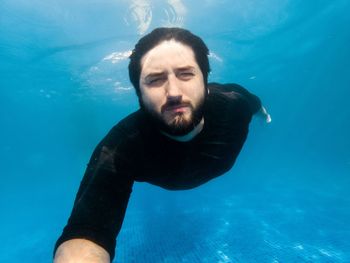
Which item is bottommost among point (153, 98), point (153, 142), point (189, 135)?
point (153, 142)

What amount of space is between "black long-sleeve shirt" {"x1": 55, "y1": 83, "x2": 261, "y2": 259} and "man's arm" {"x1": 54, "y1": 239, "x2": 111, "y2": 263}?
47mm

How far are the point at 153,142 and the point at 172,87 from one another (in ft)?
2.31

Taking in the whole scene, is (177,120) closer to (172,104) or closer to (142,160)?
(172,104)

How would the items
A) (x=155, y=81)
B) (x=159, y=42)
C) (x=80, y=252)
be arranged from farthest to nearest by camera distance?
1. (x=159, y=42)
2. (x=155, y=81)
3. (x=80, y=252)

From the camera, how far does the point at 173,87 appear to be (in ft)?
10.0

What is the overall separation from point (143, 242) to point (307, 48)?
24708mm

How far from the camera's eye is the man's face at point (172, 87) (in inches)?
120

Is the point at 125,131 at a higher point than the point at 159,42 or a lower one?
lower

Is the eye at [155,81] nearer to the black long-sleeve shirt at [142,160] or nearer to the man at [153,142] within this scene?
Result: the man at [153,142]

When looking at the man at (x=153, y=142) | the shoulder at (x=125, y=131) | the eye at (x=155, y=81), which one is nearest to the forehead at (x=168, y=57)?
the man at (x=153, y=142)

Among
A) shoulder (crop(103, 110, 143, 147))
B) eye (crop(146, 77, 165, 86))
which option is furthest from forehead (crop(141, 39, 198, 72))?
shoulder (crop(103, 110, 143, 147))

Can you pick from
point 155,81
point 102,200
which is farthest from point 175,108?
point 102,200

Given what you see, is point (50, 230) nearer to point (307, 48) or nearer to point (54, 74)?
point (54, 74)

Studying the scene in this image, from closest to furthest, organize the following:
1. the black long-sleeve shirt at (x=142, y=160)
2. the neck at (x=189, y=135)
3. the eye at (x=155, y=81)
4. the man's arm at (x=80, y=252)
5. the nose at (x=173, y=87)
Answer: the man's arm at (x=80, y=252), the black long-sleeve shirt at (x=142, y=160), the nose at (x=173, y=87), the eye at (x=155, y=81), the neck at (x=189, y=135)
